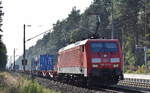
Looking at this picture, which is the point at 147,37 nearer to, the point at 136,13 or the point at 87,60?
the point at 136,13

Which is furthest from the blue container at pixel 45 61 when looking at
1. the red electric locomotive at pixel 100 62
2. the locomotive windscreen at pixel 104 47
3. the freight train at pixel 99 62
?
the locomotive windscreen at pixel 104 47

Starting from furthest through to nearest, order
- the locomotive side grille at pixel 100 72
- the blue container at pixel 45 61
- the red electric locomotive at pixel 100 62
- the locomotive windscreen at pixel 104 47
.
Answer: the blue container at pixel 45 61 → the locomotive windscreen at pixel 104 47 → the red electric locomotive at pixel 100 62 → the locomotive side grille at pixel 100 72

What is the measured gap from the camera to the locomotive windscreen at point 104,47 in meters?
32.4

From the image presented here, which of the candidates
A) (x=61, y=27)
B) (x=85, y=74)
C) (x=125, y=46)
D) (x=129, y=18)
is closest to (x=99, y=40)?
(x=85, y=74)

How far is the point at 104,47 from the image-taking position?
32531 mm

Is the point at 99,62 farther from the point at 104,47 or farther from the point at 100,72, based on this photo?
the point at 104,47

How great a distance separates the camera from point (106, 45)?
32688mm

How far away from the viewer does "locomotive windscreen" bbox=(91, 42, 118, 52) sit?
32.4 m

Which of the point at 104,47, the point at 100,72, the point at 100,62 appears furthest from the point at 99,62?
the point at 104,47

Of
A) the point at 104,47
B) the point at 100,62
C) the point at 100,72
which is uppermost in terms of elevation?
the point at 104,47

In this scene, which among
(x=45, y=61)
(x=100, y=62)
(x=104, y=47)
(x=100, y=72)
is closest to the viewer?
(x=100, y=72)

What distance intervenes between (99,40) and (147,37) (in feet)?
187

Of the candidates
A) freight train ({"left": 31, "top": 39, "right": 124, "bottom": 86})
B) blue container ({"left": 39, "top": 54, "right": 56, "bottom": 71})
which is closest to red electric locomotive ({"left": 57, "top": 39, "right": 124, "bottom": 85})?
freight train ({"left": 31, "top": 39, "right": 124, "bottom": 86})

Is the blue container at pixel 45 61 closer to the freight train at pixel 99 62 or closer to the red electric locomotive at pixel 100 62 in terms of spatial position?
the freight train at pixel 99 62
